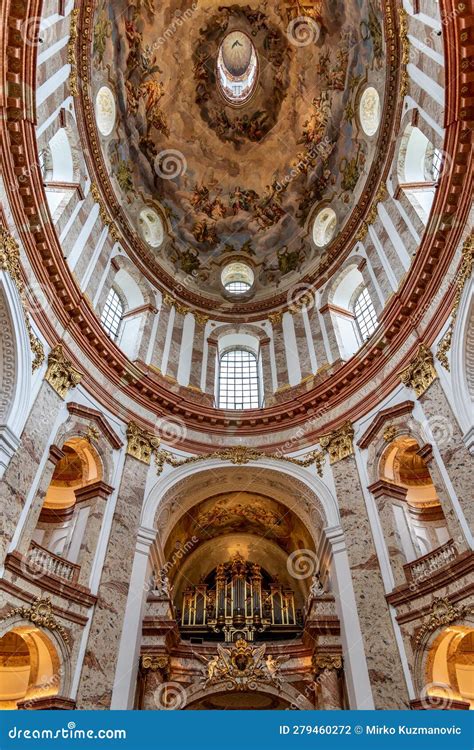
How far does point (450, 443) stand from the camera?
40.5ft

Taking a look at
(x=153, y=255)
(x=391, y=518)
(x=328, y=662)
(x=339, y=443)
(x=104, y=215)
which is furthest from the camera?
(x=153, y=255)

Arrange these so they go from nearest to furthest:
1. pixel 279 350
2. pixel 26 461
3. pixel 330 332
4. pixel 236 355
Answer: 1. pixel 26 461
2. pixel 330 332
3. pixel 279 350
4. pixel 236 355

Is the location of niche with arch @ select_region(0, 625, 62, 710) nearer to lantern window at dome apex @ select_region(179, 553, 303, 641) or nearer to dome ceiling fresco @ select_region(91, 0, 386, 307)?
lantern window at dome apex @ select_region(179, 553, 303, 641)

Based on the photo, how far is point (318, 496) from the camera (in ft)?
51.8

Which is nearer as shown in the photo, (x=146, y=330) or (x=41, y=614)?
(x=41, y=614)

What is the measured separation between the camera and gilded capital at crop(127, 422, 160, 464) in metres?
16.2

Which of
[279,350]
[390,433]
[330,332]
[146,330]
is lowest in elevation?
[390,433]

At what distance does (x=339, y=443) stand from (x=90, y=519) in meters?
7.99

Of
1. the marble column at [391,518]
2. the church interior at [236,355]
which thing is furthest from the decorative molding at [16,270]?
the marble column at [391,518]

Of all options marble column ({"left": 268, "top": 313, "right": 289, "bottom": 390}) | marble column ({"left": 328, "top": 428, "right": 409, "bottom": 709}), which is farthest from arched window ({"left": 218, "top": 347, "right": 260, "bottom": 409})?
marble column ({"left": 328, "top": 428, "right": 409, "bottom": 709})

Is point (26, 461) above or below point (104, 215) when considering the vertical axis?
below

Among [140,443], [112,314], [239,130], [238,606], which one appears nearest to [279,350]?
[112,314]

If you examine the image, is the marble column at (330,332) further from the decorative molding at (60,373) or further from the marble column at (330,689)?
the marble column at (330,689)

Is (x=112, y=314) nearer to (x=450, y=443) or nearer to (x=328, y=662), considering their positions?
(x=450, y=443)
